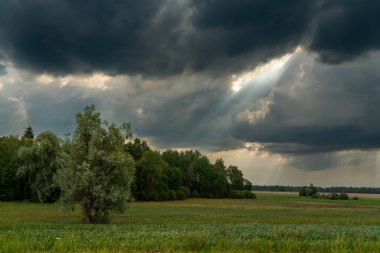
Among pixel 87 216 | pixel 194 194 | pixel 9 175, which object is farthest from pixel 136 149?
pixel 87 216

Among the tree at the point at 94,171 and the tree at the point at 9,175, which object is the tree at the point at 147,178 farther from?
the tree at the point at 94,171

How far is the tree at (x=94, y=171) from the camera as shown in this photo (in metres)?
45.3

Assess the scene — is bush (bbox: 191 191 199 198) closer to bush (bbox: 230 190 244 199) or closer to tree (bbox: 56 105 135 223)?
bush (bbox: 230 190 244 199)

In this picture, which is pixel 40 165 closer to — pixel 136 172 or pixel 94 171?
pixel 136 172

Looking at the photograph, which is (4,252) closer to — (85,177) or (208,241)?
(208,241)

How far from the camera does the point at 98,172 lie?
151ft

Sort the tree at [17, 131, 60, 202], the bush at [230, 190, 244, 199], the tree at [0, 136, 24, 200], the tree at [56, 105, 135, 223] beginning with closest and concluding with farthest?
1. the tree at [56, 105, 135, 223]
2. the tree at [17, 131, 60, 202]
3. the tree at [0, 136, 24, 200]
4. the bush at [230, 190, 244, 199]

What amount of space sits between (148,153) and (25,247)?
109 metres

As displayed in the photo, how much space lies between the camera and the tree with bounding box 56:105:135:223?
149ft

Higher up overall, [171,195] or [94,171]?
[94,171]

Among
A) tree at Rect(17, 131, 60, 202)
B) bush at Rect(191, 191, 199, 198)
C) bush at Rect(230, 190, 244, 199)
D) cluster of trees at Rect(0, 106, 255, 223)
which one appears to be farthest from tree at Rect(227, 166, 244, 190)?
tree at Rect(17, 131, 60, 202)

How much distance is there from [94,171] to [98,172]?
0.44 m

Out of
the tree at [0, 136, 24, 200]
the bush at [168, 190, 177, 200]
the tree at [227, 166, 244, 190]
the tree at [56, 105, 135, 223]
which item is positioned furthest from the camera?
the tree at [227, 166, 244, 190]

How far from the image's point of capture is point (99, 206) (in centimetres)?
4562
